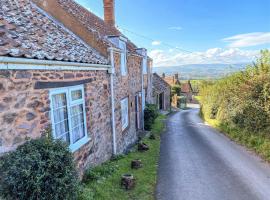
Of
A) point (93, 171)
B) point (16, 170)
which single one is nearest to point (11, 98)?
point (16, 170)

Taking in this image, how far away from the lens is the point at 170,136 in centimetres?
Answer: 1697

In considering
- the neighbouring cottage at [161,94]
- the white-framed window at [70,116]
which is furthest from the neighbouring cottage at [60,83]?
the neighbouring cottage at [161,94]

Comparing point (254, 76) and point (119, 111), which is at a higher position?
point (254, 76)

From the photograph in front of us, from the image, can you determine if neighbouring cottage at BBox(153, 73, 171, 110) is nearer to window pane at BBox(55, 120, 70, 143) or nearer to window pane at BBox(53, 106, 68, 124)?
window pane at BBox(55, 120, 70, 143)

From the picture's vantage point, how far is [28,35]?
6.34 meters

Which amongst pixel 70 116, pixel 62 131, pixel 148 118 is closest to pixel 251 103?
pixel 148 118

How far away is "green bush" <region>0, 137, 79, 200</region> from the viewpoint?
4.50 metres

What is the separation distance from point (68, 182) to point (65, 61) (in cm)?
316

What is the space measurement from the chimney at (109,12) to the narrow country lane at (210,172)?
1091 cm

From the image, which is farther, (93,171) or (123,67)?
(123,67)

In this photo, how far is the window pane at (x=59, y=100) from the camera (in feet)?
21.2

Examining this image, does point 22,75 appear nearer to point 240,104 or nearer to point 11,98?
point 11,98

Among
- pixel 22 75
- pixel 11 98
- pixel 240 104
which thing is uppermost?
pixel 22 75

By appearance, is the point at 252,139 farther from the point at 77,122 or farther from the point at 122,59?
the point at 77,122
